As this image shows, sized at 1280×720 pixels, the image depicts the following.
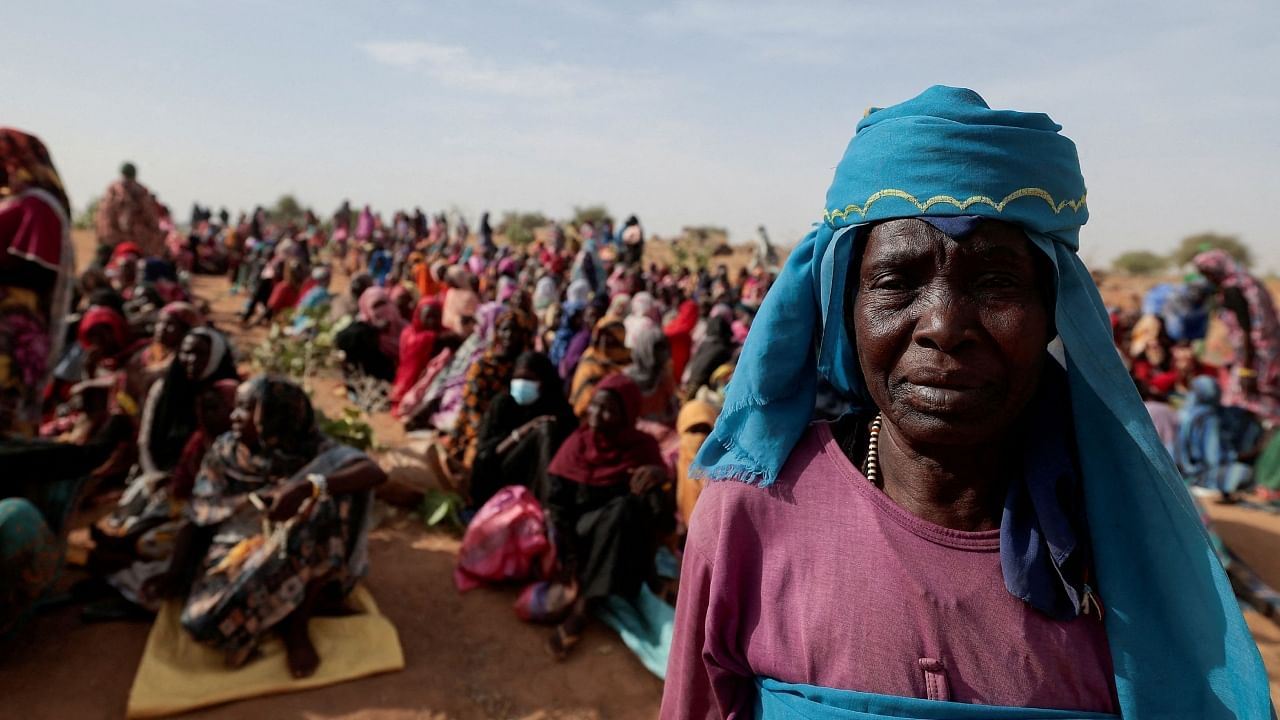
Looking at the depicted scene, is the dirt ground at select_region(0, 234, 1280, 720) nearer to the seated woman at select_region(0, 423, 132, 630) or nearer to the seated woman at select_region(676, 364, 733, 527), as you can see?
the seated woman at select_region(0, 423, 132, 630)

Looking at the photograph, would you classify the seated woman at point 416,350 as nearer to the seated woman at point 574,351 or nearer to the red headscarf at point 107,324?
the seated woman at point 574,351

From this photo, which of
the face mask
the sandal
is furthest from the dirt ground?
the face mask

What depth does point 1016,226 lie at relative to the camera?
3.95 ft

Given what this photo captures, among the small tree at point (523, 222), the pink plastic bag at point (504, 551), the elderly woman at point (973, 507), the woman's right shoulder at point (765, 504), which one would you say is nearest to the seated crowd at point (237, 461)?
the pink plastic bag at point (504, 551)

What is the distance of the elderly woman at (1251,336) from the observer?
7.95 meters

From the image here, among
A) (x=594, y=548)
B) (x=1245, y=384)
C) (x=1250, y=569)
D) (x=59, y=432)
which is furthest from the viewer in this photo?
(x=1245, y=384)

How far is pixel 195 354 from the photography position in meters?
5.12

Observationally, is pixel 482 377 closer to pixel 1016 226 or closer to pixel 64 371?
pixel 64 371

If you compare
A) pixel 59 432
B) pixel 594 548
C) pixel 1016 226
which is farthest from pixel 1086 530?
pixel 59 432

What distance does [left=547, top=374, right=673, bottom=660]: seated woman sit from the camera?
467 centimetres

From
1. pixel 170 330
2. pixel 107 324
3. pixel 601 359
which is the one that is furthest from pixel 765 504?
pixel 107 324

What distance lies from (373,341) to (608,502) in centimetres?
673

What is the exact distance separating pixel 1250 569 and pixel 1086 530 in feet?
20.3

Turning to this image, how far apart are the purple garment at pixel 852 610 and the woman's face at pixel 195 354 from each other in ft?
15.9
